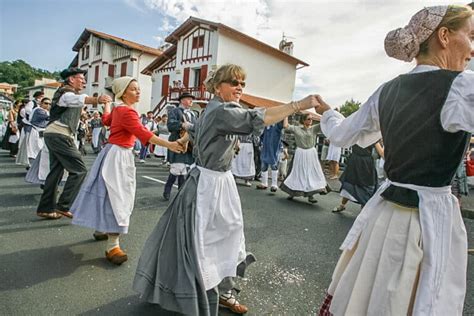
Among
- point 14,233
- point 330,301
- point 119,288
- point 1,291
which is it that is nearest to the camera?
point 330,301

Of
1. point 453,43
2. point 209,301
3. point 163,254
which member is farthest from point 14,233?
point 453,43

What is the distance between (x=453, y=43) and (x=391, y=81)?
11.3 inches

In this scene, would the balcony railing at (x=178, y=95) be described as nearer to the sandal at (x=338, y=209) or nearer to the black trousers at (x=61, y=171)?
the sandal at (x=338, y=209)

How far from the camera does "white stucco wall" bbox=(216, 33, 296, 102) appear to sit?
870 inches

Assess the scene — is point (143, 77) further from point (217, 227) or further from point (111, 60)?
point (217, 227)

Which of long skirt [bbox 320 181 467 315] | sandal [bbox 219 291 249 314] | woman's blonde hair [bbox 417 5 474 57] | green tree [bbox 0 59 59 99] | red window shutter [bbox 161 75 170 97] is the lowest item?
sandal [bbox 219 291 249 314]

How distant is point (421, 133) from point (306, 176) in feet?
18.4

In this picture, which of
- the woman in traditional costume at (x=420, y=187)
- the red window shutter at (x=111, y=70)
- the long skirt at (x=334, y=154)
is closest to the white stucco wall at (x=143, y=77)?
the red window shutter at (x=111, y=70)

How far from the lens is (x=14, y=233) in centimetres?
371

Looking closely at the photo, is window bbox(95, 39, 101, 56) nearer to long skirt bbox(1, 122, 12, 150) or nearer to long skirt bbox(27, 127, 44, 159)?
long skirt bbox(1, 122, 12, 150)

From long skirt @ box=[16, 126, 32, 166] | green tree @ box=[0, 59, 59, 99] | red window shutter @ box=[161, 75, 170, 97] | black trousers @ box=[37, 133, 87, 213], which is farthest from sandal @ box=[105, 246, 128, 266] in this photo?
green tree @ box=[0, 59, 59, 99]

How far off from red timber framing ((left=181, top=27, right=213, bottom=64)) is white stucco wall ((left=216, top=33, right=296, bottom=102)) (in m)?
1.19

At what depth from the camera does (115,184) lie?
124 inches

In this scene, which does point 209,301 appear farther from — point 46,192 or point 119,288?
point 46,192
